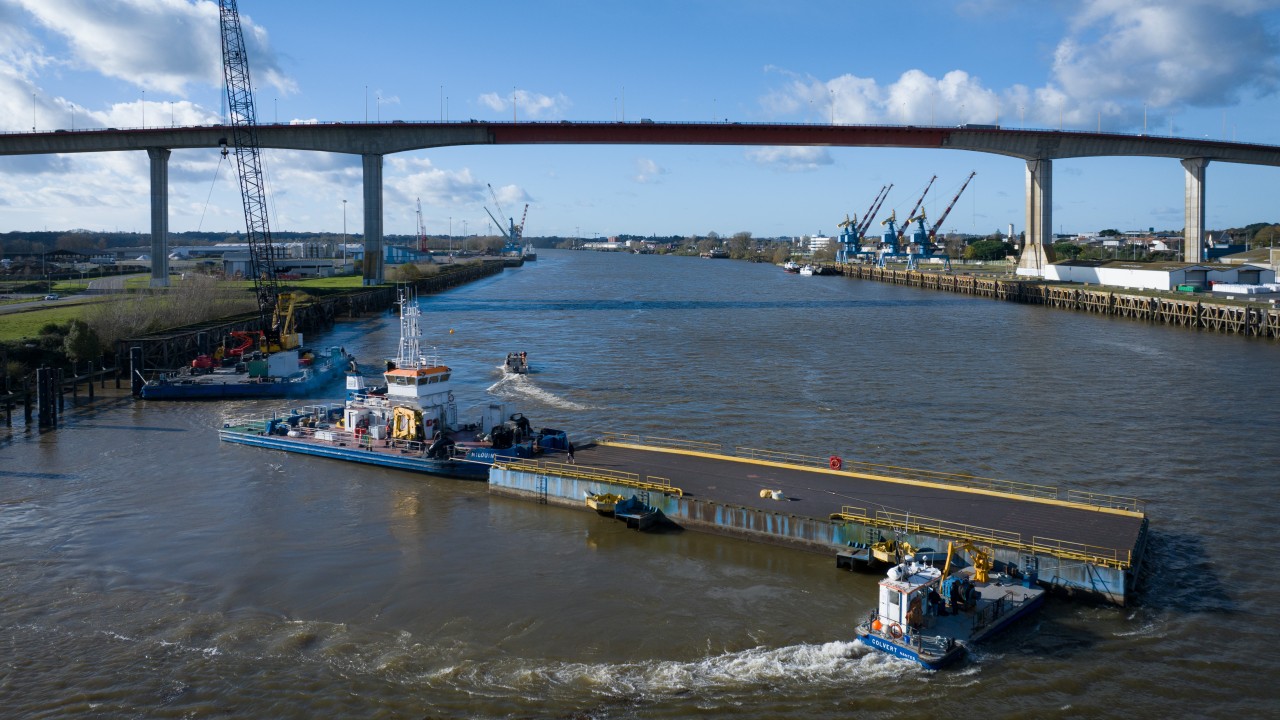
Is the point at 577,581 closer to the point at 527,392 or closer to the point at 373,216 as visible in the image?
the point at 527,392

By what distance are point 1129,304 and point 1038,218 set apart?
31.3 meters

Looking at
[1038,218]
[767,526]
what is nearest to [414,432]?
[767,526]

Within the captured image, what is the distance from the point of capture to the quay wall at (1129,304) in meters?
76.2

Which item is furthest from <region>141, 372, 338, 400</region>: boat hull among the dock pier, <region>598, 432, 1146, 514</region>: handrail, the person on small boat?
the person on small boat

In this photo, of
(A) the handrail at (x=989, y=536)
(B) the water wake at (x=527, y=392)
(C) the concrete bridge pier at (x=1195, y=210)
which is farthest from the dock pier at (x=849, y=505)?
(C) the concrete bridge pier at (x=1195, y=210)

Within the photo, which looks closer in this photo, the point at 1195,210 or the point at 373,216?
the point at 373,216

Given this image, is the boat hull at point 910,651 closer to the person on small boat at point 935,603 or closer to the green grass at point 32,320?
the person on small boat at point 935,603

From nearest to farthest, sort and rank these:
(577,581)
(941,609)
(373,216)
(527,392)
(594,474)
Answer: (941,609) → (577,581) → (594,474) → (527,392) → (373,216)

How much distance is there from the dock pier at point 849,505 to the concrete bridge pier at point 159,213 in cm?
9161

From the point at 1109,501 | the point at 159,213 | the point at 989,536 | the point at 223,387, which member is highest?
the point at 159,213

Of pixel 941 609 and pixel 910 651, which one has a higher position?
pixel 941 609

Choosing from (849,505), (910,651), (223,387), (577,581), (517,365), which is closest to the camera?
(910,651)

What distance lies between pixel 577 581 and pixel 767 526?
553cm

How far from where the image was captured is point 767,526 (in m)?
26.4
